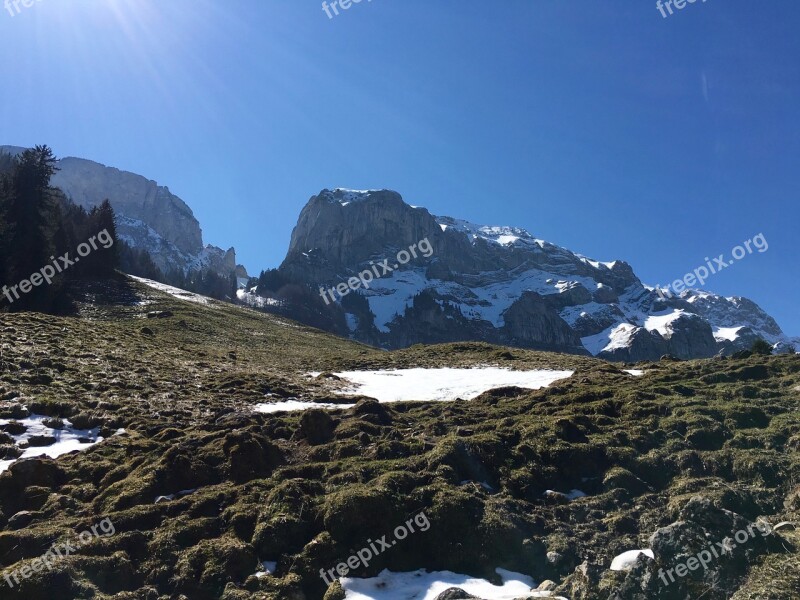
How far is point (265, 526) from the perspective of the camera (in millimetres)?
10688

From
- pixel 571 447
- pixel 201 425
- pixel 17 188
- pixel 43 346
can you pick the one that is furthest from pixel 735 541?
pixel 17 188

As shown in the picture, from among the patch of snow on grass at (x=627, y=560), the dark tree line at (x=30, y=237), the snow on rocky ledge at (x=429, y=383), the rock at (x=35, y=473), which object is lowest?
the patch of snow on grass at (x=627, y=560)

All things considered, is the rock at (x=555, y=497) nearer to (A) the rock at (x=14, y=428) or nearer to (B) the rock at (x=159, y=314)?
(A) the rock at (x=14, y=428)

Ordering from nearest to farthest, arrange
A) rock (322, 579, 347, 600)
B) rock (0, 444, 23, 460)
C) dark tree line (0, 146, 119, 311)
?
rock (322, 579, 347, 600), rock (0, 444, 23, 460), dark tree line (0, 146, 119, 311)

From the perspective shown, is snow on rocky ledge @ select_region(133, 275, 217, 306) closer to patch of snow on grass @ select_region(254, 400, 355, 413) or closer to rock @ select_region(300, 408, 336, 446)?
patch of snow on grass @ select_region(254, 400, 355, 413)

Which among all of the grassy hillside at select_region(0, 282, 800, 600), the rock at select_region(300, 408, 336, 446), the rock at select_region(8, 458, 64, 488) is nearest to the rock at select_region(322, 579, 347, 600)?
the grassy hillside at select_region(0, 282, 800, 600)

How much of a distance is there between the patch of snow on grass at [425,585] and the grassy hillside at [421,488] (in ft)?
0.77

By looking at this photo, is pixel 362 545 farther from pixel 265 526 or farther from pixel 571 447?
pixel 571 447

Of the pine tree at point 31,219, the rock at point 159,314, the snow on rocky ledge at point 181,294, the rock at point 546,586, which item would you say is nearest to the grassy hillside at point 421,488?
the rock at point 546,586

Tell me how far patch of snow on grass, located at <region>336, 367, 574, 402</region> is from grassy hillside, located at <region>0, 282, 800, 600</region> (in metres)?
4.84

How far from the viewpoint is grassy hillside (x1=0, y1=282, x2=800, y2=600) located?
926 centimetres

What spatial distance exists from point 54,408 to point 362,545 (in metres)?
14.9

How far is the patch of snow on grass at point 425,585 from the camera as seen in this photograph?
923 centimetres

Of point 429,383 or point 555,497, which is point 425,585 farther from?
point 429,383
